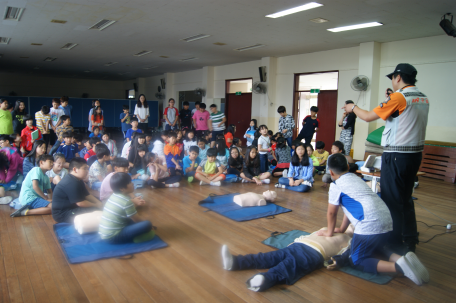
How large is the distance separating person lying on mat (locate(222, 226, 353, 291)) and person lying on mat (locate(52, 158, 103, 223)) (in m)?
1.84

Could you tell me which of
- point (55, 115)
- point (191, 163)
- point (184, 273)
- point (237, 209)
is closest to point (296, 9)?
point (191, 163)

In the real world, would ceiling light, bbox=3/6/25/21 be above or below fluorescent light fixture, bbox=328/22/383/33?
above

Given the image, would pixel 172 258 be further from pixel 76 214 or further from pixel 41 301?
pixel 76 214

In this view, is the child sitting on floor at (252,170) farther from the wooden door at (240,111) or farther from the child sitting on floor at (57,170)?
the wooden door at (240,111)

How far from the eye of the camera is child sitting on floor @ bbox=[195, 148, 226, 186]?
232 inches

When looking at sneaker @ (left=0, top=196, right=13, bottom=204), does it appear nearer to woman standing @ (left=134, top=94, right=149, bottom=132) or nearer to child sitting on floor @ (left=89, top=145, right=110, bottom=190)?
child sitting on floor @ (left=89, top=145, right=110, bottom=190)

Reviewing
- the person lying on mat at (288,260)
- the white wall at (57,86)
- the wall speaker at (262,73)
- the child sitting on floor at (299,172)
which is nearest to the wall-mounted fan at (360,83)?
the wall speaker at (262,73)

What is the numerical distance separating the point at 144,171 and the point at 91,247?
2.84 meters

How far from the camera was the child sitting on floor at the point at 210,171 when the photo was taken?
5.89 metres

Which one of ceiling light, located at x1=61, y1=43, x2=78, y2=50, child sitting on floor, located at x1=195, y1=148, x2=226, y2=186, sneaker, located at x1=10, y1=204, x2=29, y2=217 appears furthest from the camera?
ceiling light, located at x1=61, y1=43, x2=78, y2=50

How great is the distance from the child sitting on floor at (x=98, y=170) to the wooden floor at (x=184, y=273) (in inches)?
53.4

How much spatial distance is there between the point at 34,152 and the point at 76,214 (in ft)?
5.58

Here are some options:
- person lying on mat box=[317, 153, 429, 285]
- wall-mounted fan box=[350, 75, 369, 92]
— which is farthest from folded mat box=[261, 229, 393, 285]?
wall-mounted fan box=[350, 75, 369, 92]

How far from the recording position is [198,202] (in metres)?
4.72
